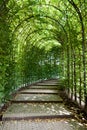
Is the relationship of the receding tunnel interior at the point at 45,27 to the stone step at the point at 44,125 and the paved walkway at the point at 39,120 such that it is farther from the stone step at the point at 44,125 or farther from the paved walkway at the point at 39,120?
the stone step at the point at 44,125

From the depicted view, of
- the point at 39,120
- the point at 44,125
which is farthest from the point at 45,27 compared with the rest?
the point at 44,125

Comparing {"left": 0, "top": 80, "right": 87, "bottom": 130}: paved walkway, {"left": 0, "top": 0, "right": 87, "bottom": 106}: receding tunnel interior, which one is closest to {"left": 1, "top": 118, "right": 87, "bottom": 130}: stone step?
{"left": 0, "top": 80, "right": 87, "bottom": 130}: paved walkway

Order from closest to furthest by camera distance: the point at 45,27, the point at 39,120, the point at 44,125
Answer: the point at 44,125 → the point at 39,120 → the point at 45,27

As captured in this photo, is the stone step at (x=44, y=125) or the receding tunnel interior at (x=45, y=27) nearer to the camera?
the stone step at (x=44, y=125)

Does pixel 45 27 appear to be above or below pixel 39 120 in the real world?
above

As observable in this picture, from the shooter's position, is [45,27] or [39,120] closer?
[39,120]

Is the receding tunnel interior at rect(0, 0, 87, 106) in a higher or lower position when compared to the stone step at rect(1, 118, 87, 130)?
higher

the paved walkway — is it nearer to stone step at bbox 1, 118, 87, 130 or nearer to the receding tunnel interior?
stone step at bbox 1, 118, 87, 130

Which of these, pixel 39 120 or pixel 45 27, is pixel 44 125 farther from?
pixel 45 27

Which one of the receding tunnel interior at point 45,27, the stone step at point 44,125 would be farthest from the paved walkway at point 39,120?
the receding tunnel interior at point 45,27

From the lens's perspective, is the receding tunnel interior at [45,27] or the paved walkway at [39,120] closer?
the paved walkway at [39,120]

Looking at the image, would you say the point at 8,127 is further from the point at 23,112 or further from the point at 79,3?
the point at 79,3

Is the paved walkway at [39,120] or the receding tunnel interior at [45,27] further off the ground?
the receding tunnel interior at [45,27]

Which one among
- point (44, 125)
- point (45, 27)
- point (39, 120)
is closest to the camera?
point (44, 125)
